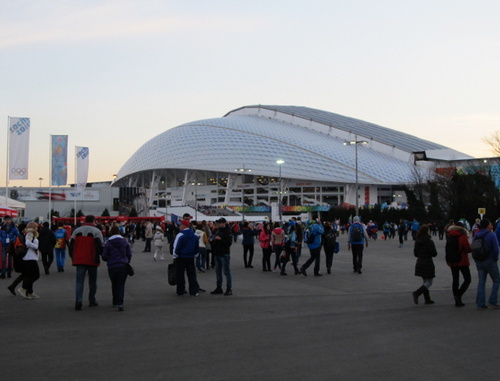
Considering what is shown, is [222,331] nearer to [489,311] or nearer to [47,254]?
[489,311]

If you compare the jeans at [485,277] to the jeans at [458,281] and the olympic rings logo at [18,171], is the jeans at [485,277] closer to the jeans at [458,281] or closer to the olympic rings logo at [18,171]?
the jeans at [458,281]

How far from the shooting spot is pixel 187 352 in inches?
268

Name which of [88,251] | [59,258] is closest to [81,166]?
[59,258]

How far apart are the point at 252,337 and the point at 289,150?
296ft

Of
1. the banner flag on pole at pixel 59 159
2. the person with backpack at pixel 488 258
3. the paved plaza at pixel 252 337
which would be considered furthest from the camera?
the banner flag on pole at pixel 59 159

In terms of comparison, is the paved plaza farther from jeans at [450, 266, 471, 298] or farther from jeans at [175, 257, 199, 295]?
jeans at [175, 257, 199, 295]

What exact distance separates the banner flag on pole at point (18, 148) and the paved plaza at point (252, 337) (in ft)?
60.0

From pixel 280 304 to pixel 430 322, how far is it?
2.97m

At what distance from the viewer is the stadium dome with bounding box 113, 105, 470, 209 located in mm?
93875

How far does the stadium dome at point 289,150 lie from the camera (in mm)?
93875

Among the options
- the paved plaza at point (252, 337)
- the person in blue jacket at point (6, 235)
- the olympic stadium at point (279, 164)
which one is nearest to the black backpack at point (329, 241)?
the paved plaza at point (252, 337)

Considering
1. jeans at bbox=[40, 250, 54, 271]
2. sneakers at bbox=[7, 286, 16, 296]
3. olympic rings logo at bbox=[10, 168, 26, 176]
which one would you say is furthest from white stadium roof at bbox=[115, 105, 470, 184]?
sneakers at bbox=[7, 286, 16, 296]

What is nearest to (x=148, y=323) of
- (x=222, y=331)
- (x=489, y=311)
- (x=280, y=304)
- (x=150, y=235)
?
(x=222, y=331)

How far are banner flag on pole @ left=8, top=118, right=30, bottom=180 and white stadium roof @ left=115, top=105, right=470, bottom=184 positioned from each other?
6497 cm
